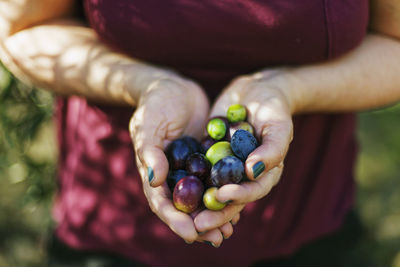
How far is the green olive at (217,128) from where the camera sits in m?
1.21

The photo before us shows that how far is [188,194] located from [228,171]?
0.35 ft

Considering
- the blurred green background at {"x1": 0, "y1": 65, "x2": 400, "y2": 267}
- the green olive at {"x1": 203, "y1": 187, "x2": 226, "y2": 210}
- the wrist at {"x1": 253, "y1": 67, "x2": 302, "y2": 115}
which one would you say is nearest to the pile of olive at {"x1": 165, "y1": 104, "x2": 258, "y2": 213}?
the green olive at {"x1": 203, "y1": 187, "x2": 226, "y2": 210}

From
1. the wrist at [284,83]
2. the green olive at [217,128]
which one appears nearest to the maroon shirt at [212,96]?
the wrist at [284,83]

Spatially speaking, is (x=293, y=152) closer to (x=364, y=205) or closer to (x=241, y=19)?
(x=241, y=19)

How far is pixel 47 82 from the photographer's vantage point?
133 cm

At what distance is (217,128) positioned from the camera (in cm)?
121

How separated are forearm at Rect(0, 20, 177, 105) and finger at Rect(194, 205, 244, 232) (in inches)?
16.4

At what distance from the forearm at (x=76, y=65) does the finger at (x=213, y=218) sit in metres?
0.42

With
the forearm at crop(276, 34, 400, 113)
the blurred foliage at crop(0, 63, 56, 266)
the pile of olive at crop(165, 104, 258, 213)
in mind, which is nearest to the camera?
the pile of olive at crop(165, 104, 258, 213)

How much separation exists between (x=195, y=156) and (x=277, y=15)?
411 millimetres

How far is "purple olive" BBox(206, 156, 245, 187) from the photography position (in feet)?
3.45

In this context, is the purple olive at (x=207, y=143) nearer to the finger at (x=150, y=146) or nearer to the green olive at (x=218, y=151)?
the green olive at (x=218, y=151)

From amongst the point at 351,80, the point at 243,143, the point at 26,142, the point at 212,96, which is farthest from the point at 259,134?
the point at 26,142

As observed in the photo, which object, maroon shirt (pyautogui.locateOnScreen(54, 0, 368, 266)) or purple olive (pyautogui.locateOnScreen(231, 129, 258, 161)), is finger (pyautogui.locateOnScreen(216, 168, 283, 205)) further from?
maroon shirt (pyautogui.locateOnScreen(54, 0, 368, 266))
